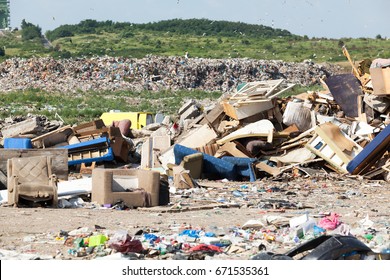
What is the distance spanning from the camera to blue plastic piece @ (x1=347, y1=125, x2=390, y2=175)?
13.2 m

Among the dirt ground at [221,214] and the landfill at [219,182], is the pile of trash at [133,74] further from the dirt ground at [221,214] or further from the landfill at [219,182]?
the dirt ground at [221,214]

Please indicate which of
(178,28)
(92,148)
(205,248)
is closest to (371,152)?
(92,148)

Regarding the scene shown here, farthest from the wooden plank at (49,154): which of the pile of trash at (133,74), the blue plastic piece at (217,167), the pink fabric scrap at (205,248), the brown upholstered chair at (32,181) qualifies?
the pile of trash at (133,74)

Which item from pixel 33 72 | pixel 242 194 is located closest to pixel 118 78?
pixel 33 72

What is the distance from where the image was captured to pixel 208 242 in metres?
7.32

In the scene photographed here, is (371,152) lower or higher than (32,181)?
lower

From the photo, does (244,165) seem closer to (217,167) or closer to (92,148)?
(217,167)

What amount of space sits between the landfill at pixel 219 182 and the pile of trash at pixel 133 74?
1618 cm

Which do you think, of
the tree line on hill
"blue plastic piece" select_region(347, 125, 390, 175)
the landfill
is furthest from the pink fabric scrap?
the tree line on hill

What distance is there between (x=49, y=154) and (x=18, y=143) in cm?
378

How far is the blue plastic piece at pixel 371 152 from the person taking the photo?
13.2 meters

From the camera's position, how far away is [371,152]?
13344 millimetres

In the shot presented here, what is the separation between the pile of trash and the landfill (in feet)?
53.1

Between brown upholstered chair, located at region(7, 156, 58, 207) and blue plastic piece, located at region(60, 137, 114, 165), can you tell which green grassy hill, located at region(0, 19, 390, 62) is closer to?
blue plastic piece, located at region(60, 137, 114, 165)
